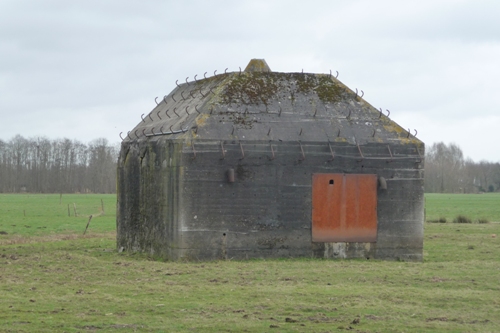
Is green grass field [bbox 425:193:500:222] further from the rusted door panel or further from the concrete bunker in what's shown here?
the rusted door panel

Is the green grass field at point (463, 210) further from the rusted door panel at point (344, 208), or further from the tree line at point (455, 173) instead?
the tree line at point (455, 173)

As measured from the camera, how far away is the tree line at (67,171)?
121688 millimetres

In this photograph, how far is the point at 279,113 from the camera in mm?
20375

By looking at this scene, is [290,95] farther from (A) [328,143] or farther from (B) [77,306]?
(B) [77,306]

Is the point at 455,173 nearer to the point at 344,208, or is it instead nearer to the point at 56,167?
the point at 56,167

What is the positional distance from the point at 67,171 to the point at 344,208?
108 meters

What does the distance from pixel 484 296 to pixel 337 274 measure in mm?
3528

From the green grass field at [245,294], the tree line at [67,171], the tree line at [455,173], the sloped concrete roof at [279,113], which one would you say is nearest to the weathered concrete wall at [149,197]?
the sloped concrete roof at [279,113]

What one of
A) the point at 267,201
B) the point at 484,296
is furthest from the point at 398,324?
the point at 267,201

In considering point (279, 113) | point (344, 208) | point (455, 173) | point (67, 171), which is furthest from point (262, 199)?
point (455, 173)

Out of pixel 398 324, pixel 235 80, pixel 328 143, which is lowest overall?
pixel 398 324

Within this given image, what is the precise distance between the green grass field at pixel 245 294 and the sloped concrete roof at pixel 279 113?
2953mm

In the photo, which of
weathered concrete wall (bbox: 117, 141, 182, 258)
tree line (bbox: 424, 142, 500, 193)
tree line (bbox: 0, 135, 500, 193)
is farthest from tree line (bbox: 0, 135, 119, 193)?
weathered concrete wall (bbox: 117, 141, 182, 258)

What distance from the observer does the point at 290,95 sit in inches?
823
